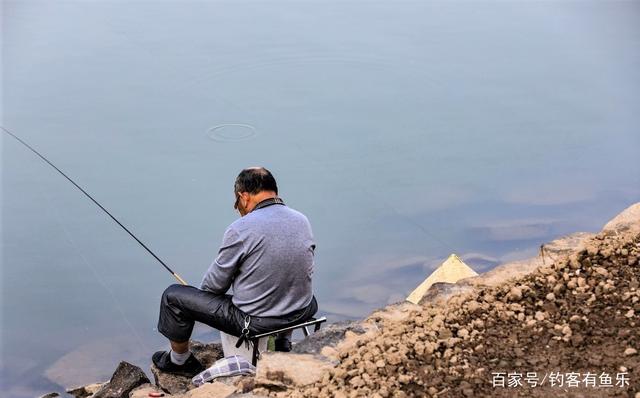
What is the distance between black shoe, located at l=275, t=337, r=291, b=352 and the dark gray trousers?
7cm

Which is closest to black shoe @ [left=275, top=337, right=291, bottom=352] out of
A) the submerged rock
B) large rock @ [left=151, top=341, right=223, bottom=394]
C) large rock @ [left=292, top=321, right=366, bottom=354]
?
large rock @ [left=292, top=321, right=366, bottom=354]

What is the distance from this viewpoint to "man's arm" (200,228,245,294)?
11.7 ft

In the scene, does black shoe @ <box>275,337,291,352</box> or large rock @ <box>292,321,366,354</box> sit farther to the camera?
black shoe @ <box>275,337,291,352</box>

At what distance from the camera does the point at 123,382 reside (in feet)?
13.8

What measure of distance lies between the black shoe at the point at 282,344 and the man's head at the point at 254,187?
51cm

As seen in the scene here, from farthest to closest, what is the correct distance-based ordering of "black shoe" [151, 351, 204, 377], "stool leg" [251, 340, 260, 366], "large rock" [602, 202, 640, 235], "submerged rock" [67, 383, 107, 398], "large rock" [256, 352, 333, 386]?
"submerged rock" [67, 383, 107, 398], "black shoe" [151, 351, 204, 377], "large rock" [602, 202, 640, 235], "stool leg" [251, 340, 260, 366], "large rock" [256, 352, 333, 386]

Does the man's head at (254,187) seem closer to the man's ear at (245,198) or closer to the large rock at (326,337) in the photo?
the man's ear at (245,198)

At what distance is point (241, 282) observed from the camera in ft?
12.0

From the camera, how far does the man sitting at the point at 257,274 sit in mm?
3576

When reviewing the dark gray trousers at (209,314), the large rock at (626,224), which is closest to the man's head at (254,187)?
the dark gray trousers at (209,314)

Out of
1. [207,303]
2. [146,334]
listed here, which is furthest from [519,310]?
[146,334]

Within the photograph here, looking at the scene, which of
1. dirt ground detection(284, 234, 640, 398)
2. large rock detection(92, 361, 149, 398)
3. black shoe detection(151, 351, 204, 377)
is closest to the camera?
dirt ground detection(284, 234, 640, 398)

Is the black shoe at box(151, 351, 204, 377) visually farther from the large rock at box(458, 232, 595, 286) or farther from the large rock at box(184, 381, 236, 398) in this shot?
the large rock at box(458, 232, 595, 286)

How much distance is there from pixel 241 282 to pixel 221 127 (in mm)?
3735
